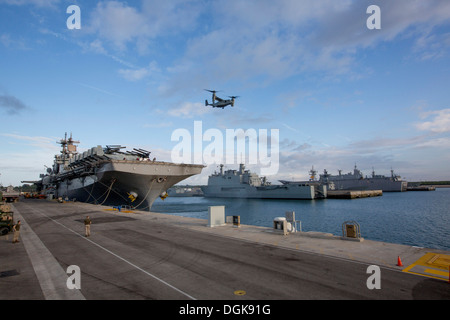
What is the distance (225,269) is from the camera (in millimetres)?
8844

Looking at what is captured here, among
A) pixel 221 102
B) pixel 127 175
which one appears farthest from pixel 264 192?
pixel 127 175

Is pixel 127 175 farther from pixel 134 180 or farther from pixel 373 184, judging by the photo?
pixel 373 184

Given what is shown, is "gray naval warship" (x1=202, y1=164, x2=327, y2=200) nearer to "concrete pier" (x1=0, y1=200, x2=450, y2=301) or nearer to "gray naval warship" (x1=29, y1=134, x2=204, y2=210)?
"gray naval warship" (x1=29, y1=134, x2=204, y2=210)

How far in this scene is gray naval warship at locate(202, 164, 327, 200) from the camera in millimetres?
82750

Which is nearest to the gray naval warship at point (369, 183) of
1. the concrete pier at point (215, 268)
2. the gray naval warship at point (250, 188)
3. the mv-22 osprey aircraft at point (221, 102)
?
the gray naval warship at point (250, 188)

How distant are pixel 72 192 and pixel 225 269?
51.0 m

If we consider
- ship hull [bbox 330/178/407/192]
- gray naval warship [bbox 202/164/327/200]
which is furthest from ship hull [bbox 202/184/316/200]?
ship hull [bbox 330/178/407/192]

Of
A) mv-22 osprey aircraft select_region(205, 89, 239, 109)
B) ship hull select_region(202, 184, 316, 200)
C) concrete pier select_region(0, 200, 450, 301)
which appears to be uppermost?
mv-22 osprey aircraft select_region(205, 89, 239, 109)

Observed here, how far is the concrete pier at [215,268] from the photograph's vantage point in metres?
6.84

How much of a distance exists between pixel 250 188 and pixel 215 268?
82.4m

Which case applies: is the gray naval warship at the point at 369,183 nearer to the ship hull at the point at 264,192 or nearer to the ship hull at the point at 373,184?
the ship hull at the point at 373,184

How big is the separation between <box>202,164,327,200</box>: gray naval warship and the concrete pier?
7151 centimetres
